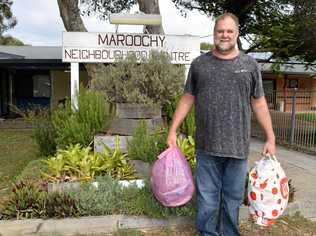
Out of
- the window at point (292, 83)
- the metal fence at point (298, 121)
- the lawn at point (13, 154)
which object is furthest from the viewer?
the window at point (292, 83)

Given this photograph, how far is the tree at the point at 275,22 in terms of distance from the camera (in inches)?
452

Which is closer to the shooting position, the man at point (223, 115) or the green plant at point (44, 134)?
the man at point (223, 115)

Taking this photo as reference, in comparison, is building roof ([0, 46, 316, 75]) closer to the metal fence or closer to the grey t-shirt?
the metal fence

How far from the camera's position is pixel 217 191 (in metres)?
3.89

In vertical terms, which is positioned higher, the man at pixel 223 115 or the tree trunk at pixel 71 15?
the tree trunk at pixel 71 15

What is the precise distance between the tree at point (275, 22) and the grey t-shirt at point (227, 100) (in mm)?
8255

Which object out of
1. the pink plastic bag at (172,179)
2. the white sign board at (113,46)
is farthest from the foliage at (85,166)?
the white sign board at (113,46)

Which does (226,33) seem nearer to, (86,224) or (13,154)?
(86,224)

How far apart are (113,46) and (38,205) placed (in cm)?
294

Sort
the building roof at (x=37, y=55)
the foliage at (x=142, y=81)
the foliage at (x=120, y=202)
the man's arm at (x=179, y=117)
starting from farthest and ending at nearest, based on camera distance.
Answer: the building roof at (x=37, y=55)
the foliage at (x=142, y=81)
the foliage at (x=120, y=202)
the man's arm at (x=179, y=117)

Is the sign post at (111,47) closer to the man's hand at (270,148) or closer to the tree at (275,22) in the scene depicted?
the man's hand at (270,148)

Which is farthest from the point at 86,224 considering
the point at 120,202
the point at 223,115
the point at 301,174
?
the point at 301,174

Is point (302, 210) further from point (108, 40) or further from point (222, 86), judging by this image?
point (108, 40)

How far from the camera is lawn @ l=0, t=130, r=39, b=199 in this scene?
275 inches
